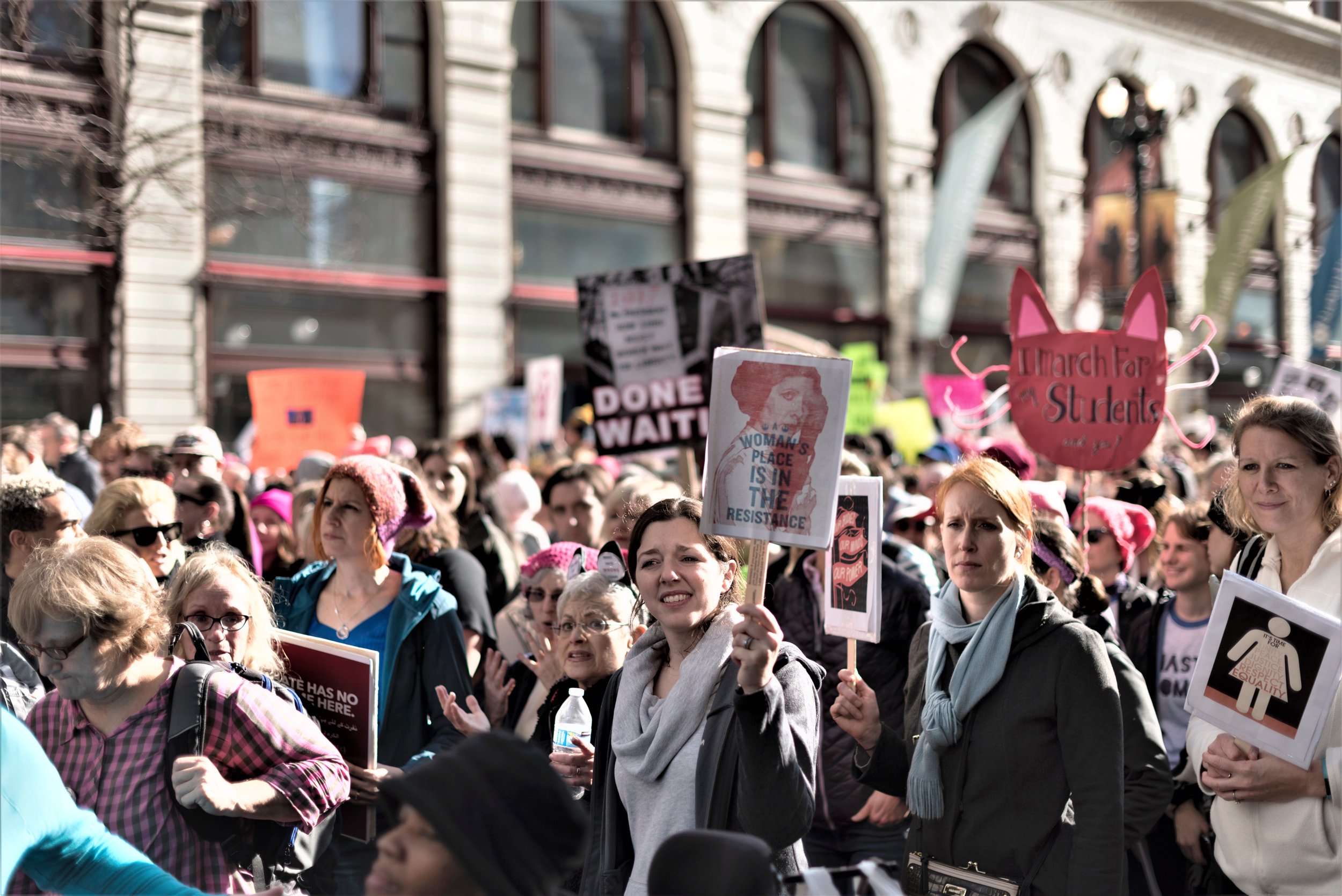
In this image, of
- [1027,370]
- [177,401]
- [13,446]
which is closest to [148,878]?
[1027,370]

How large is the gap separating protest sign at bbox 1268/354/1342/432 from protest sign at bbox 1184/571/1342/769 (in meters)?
5.28

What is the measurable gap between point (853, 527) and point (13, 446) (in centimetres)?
730

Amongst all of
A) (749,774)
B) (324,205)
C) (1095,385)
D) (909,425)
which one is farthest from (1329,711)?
(324,205)

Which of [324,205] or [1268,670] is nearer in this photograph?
[1268,670]

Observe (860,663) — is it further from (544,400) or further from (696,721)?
(544,400)

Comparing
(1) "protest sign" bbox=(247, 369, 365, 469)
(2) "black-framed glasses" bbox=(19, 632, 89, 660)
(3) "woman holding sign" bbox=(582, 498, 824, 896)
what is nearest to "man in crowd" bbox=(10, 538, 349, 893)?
(2) "black-framed glasses" bbox=(19, 632, 89, 660)

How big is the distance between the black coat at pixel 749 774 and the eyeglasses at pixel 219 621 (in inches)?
41.8

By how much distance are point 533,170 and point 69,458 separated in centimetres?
1017

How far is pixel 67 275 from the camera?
14.7 metres

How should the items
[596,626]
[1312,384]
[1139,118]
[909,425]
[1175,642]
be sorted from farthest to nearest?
[909,425]
[1139,118]
[1312,384]
[1175,642]
[596,626]

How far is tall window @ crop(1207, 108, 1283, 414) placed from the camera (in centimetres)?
2314

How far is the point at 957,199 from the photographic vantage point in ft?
57.9

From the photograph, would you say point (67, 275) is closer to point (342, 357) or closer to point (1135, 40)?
point (342, 357)

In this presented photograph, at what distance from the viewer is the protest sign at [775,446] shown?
2.96 meters
